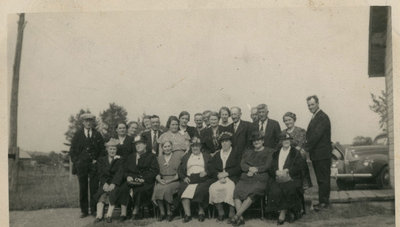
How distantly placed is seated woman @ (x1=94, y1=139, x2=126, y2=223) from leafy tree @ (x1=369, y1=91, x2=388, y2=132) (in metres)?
3.51

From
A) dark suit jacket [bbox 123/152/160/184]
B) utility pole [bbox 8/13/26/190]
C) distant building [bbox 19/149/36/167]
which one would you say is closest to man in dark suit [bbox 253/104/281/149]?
dark suit jacket [bbox 123/152/160/184]

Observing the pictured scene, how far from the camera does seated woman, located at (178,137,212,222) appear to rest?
568 cm

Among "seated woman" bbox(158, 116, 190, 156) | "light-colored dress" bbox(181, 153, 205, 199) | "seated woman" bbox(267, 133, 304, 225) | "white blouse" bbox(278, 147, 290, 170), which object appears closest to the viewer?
"seated woman" bbox(267, 133, 304, 225)

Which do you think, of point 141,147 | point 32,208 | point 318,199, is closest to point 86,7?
point 141,147

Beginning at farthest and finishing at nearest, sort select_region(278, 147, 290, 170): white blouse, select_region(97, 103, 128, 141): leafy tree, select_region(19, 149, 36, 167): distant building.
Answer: select_region(19, 149, 36, 167): distant building < select_region(97, 103, 128, 141): leafy tree < select_region(278, 147, 290, 170): white blouse

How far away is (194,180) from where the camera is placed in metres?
5.75

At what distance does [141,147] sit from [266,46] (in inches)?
86.0

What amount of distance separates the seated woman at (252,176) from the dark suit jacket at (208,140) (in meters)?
0.43

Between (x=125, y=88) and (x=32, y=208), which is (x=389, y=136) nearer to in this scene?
(x=125, y=88)

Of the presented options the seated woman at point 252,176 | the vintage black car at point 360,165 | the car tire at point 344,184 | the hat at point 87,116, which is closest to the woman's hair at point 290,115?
the seated woman at point 252,176

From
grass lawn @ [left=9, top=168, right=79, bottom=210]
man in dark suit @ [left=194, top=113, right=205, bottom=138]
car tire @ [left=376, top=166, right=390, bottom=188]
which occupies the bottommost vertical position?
grass lawn @ [left=9, top=168, right=79, bottom=210]

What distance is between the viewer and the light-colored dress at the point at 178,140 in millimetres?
5926

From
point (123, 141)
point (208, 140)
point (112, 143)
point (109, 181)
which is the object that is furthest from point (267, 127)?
point (109, 181)

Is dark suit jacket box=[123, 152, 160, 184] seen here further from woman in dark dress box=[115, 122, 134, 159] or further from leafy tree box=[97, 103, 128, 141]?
leafy tree box=[97, 103, 128, 141]
